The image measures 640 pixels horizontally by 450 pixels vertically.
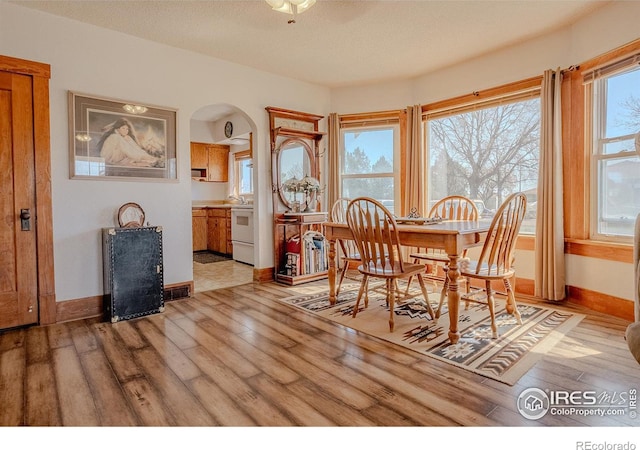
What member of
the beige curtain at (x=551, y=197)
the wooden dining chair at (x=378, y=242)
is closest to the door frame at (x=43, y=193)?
the wooden dining chair at (x=378, y=242)

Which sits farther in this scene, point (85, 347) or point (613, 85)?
point (613, 85)

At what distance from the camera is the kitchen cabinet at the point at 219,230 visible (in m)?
6.44

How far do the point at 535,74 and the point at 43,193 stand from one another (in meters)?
4.60

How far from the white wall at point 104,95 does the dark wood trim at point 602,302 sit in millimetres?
3781

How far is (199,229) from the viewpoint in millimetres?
6918

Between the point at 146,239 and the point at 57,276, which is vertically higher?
the point at 146,239

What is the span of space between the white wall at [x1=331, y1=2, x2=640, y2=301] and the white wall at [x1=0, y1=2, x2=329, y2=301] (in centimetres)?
179

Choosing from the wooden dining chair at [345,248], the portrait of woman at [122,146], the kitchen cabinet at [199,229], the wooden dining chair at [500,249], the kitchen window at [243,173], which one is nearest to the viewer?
the wooden dining chair at [500,249]

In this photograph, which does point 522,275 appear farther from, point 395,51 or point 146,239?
point 146,239

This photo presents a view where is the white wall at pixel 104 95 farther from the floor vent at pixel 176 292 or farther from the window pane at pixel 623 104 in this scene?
the window pane at pixel 623 104

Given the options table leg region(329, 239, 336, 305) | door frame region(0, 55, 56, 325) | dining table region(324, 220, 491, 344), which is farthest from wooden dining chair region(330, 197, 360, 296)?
door frame region(0, 55, 56, 325)

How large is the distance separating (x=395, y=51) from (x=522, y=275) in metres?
2.70
